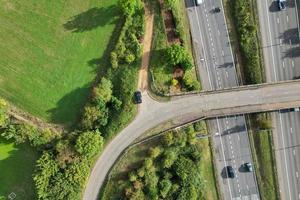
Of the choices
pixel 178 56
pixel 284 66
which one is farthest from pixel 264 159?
pixel 178 56

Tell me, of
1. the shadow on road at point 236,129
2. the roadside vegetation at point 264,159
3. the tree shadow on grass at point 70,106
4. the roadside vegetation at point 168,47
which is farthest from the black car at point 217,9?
the tree shadow on grass at point 70,106

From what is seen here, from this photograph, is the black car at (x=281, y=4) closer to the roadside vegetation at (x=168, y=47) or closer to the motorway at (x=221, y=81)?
the motorway at (x=221, y=81)

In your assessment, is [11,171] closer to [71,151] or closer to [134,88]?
[71,151]

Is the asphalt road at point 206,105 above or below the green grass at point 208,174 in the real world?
above

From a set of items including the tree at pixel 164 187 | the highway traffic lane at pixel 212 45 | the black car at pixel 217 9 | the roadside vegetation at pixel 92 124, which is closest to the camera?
the roadside vegetation at pixel 92 124

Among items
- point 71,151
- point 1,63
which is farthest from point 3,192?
point 1,63

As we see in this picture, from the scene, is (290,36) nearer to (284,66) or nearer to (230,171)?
(284,66)

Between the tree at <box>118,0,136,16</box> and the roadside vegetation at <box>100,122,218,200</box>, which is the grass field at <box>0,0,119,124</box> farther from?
the roadside vegetation at <box>100,122,218,200</box>
